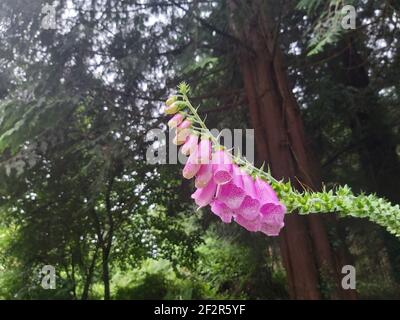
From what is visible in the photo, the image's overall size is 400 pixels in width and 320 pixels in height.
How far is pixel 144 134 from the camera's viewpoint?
587 cm

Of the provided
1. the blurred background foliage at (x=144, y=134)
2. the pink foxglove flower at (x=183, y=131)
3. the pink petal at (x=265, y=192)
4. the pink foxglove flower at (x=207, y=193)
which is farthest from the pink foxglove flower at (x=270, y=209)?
the blurred background foliage at (x=144, y=134)

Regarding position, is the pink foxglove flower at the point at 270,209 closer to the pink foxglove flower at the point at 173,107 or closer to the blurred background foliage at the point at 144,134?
the pink foxglove flower at the point at 173,107

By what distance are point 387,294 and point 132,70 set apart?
5211 mm

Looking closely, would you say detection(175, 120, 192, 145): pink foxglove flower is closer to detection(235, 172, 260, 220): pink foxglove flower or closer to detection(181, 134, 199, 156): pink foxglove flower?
detection(181, 134, 199, 156): pink foxglove flower

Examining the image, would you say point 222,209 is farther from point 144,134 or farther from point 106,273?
point 106,273

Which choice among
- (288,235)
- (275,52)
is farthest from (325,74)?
(288,235)

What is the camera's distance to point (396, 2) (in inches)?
190

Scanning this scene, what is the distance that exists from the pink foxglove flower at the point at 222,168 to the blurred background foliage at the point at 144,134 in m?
2.98

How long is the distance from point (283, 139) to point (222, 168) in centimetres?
446

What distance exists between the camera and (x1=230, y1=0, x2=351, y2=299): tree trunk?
5.17m

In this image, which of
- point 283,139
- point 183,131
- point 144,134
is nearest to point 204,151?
point 183,131

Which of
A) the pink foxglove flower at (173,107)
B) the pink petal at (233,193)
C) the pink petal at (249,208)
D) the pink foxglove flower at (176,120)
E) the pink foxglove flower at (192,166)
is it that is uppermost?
the pink foxglove flower at (173,107)

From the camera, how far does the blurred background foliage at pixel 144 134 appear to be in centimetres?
534
